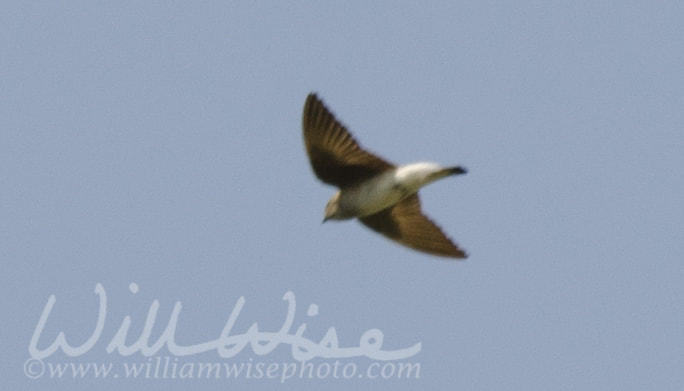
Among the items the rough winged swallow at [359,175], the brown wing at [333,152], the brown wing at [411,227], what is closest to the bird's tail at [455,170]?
the rough winged swallow at [359,175]

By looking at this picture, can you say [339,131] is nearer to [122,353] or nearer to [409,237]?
[409,237]

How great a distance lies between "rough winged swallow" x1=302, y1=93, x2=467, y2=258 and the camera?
6.94 meters

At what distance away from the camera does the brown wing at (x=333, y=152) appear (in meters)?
6.96

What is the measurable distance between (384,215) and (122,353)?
1902mm

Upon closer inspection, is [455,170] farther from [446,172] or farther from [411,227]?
[411,227]

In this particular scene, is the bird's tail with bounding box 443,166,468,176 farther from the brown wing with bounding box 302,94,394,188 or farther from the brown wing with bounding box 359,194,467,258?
the brown wing with bounding box 359,194,467,258

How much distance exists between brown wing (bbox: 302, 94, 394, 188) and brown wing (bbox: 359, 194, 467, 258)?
60cm

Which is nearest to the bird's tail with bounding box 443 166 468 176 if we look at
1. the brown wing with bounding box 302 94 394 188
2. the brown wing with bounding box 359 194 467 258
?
the brown wing with bounding box 302 94 394 188

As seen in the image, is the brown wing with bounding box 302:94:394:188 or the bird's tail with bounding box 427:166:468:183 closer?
the bird's tail with bounding box 427:166:468:183

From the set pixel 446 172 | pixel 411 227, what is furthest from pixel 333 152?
pixel 411 227

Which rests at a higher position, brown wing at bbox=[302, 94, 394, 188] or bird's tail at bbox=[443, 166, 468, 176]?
brown wing at bbox=[302, 94, 394, 188]

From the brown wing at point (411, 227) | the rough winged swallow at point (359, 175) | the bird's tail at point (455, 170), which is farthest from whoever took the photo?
the brown wing at point (411, 227)

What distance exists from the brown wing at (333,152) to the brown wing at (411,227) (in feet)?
1.96

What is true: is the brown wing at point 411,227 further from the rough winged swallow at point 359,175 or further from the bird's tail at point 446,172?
the bird's tail at point 446,172
